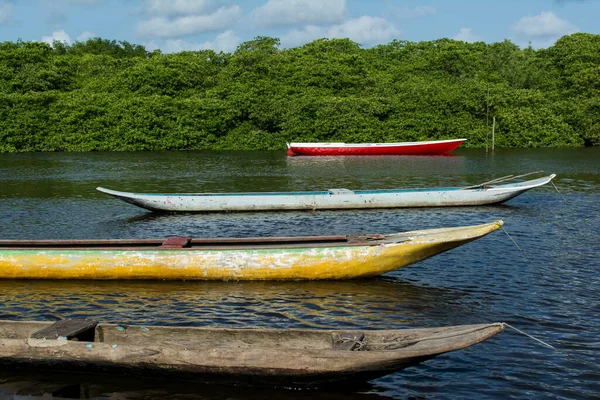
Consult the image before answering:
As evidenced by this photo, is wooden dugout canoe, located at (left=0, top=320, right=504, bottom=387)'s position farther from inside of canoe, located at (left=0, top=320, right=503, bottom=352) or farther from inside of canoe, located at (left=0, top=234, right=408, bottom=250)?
inside of canoe, located at (left=0, top=234, right=408, bottom=250)

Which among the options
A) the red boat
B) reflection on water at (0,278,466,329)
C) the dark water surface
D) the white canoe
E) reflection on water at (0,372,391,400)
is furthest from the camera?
the red boat

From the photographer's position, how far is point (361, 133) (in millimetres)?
71375

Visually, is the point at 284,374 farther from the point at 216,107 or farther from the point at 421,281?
the point at 216,107

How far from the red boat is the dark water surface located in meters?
23.0

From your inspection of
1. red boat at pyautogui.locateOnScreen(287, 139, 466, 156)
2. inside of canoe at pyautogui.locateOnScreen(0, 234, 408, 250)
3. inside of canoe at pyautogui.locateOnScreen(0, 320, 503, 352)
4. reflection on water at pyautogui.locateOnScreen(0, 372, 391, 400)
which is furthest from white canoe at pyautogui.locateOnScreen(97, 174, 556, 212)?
red boat at pyautogui.locateOnScreen(287, 139, 466, 156)

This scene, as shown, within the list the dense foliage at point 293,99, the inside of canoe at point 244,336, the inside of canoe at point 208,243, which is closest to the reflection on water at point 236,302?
the inside of canoe at point 208,243

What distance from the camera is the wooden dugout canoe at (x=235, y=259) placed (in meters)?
14.6

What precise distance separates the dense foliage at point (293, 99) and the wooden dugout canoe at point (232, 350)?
200ft

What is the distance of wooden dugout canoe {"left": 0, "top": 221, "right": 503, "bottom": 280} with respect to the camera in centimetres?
1465

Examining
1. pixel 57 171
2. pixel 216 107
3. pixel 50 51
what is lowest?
pixel 57 171

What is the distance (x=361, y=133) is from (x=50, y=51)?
159ft

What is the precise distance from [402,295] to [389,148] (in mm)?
42892

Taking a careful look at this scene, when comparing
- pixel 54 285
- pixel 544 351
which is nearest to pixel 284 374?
pixel 544 351

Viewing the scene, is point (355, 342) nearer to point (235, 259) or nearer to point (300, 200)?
point (235, 259)
